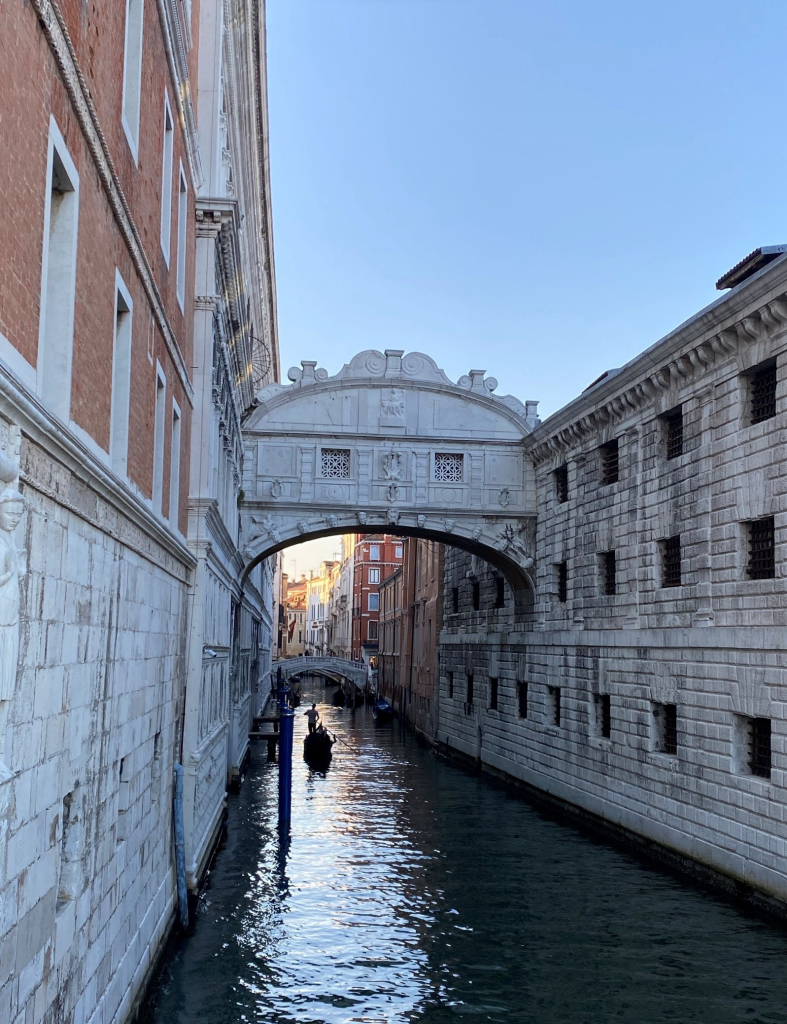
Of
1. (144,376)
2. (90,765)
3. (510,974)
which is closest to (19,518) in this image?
(90,765)

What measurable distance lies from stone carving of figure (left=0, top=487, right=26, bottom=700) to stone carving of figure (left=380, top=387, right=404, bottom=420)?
18.3m

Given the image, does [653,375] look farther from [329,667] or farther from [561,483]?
[329,667]

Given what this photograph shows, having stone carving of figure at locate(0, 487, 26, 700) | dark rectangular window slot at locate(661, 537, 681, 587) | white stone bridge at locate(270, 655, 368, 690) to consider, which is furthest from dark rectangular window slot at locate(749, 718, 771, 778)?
white stone bridge at locate(270, 655, 368, 690)

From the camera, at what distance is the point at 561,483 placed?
70.8ft

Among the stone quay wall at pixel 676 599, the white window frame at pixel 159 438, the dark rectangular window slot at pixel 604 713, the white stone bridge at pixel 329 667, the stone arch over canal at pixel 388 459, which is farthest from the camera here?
the white stone bridge at pixel 329 667

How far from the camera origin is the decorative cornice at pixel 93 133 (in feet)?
15.1

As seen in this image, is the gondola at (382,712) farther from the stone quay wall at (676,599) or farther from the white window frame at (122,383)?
the white window frame at (122,383)

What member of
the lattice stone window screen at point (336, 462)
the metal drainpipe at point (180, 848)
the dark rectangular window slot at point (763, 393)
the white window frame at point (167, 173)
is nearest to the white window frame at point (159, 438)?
the white window frame at point (167, 173)

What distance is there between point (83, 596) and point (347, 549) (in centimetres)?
8532

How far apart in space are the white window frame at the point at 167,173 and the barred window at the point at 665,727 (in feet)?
33.4

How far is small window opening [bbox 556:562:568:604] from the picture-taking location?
829 inches

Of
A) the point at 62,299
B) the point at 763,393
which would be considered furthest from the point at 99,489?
the point at 763,393

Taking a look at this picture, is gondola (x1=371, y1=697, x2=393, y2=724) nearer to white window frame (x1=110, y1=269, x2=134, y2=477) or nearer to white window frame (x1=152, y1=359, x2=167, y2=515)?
white window frame (x1=152, y1=359, x2=167, y2=515)

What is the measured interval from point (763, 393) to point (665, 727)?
17.6 feet
